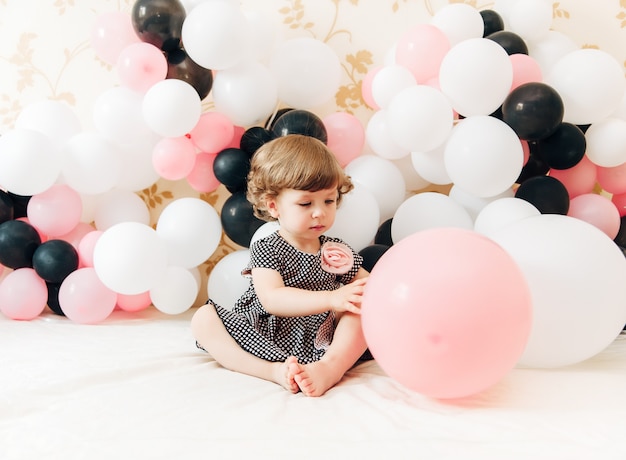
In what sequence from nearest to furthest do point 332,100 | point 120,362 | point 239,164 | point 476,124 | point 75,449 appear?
point 75,449
point 120,362
point 476,124
point 239,164
point 332,100

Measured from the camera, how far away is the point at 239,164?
159 cm

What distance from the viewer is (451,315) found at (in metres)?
0.85

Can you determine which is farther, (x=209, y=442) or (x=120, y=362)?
(x=120, y=362)

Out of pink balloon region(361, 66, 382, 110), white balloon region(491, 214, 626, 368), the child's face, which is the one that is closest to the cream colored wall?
pink balloon region(361, 66, 382, 110)

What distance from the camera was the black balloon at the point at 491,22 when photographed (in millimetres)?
1706

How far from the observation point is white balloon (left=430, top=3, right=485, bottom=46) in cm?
164

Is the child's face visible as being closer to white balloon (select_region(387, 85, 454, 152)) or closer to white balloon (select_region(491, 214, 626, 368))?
white balloon (select_region(387, 85, 454, 152))

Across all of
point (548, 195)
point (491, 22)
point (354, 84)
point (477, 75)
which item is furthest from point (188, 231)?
point (491, 22)

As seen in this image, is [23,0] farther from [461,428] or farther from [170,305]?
[461,428]

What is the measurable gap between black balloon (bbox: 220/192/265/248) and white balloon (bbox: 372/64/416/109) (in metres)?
0.50

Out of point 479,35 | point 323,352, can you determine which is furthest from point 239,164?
point 479,35

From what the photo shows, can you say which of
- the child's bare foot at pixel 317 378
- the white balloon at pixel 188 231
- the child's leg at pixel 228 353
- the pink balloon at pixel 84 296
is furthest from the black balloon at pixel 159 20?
the child's bare foot at pixel 317 378

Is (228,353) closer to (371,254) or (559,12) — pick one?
(371,254)

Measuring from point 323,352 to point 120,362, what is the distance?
0.44m
